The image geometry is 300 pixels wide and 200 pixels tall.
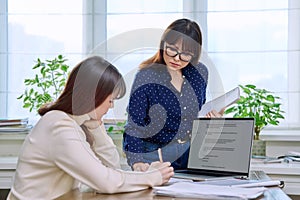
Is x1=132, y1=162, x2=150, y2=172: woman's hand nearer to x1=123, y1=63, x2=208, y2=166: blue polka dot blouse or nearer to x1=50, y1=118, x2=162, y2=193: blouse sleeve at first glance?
x1=123, y1=63, x2=208, y2=166: blue polka dot blouse

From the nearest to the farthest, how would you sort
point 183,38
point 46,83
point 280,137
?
point 183,38, point 280,137, point 46,83

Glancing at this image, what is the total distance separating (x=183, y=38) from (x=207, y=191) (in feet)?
2.15

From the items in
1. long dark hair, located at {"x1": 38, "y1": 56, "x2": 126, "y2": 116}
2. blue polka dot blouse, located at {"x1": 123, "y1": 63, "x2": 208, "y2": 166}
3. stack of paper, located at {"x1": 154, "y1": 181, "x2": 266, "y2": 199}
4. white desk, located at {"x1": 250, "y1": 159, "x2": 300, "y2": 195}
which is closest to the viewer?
stack of paper, located at {"x1": 154, "y1": 181, "x2": 266, "y2": 199}

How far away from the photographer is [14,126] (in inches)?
106

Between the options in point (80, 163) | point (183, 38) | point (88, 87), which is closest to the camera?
point (80, 163)

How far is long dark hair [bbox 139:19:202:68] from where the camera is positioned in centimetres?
171

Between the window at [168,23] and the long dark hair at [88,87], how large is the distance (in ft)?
4.08

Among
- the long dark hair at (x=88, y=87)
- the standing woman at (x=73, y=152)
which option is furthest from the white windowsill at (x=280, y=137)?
the long dark hair at (x=88, y=87)

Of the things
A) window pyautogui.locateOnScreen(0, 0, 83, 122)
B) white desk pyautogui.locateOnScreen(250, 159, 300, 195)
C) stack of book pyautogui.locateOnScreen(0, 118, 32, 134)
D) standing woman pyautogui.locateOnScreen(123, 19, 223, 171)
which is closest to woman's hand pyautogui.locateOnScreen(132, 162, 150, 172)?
standing woman pyautogui.locateOnScreen(123, 19, 223, 171)

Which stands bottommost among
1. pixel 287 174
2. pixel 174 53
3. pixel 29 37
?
pixel 287 174

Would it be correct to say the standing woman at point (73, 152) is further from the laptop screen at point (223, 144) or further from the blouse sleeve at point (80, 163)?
the laptop screen at point (223, 144)

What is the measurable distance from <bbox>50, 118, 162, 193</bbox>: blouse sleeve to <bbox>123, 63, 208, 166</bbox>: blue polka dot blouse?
40 cm

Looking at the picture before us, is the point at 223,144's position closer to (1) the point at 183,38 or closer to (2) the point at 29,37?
(1) the point at 183,38

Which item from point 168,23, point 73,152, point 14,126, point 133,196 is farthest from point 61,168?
point 168,23
